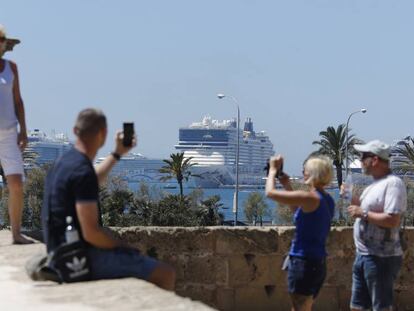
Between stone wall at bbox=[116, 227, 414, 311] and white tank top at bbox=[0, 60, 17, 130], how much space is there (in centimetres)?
197

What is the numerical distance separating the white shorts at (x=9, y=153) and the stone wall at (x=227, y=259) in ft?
5.91

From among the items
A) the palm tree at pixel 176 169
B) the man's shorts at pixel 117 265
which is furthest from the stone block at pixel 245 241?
the palm tree at pixel 176 169

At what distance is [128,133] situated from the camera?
5531mm

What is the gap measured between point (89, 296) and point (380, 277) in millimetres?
2361

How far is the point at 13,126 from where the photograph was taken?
6766 mm

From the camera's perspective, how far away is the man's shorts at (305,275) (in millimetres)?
5633

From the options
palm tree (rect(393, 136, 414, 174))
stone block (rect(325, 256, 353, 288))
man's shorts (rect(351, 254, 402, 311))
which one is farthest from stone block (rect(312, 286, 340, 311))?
palm tree (rect(393, 136, 414, 174))

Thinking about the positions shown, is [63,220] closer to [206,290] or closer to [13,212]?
[13,212]

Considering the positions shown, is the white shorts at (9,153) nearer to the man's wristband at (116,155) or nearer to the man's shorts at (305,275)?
the man's wristband at (116,155)

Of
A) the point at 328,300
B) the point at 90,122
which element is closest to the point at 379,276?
the point at 90,122

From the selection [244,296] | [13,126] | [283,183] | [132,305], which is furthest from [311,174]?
[244,296]

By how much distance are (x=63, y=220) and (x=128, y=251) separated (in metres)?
0.41

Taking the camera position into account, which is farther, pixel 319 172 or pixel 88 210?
pixel 319 172

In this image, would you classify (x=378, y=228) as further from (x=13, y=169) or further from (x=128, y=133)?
(x=13, y=169)
